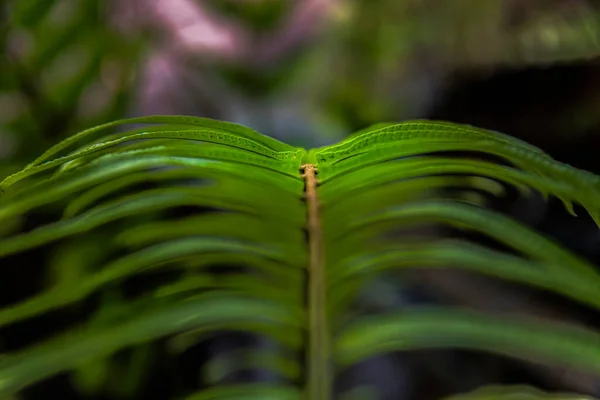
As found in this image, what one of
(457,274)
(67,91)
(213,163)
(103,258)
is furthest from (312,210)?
(457,274)

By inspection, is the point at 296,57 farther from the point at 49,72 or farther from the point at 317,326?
the point at 317,326

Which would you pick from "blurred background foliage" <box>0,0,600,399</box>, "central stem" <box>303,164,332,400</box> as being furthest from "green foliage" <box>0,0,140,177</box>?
"central stem" <box>303,164,332,400</box>

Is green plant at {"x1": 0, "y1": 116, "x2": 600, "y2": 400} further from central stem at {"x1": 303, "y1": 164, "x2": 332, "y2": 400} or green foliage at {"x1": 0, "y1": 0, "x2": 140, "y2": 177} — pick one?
green foliage at {"x1": 0, "y1": 0, "x2": 140, "y2": 177}

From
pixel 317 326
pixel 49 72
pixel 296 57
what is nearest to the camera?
pixel 317 326

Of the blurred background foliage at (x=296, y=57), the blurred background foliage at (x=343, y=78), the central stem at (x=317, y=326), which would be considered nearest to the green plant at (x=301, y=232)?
the central stem at (x=317, y=326)

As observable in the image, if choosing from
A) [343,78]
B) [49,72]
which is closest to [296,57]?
[343,78]

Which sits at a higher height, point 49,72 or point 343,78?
point 343,78
